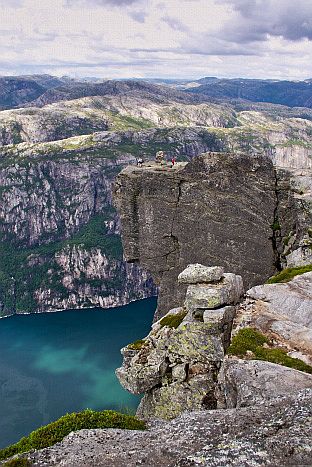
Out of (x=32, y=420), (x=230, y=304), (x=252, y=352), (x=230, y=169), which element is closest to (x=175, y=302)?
(x=230, y=169)

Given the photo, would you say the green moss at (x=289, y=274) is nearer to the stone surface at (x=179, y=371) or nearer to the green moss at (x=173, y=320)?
the green moss at (x=173, y=320)

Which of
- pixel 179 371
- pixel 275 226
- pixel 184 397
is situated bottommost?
pixel 184 397

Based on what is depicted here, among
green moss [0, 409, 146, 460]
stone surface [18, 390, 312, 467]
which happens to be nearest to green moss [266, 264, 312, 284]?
stone surface [18, 390, 312, 467]

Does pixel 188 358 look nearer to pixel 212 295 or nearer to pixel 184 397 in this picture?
pixel 184 397

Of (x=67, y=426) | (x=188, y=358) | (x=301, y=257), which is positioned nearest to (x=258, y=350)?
(x=188, y=358)

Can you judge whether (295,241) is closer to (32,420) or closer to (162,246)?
(162,246)

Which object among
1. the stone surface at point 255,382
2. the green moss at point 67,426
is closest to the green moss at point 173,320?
the stone surface at point 255,382
